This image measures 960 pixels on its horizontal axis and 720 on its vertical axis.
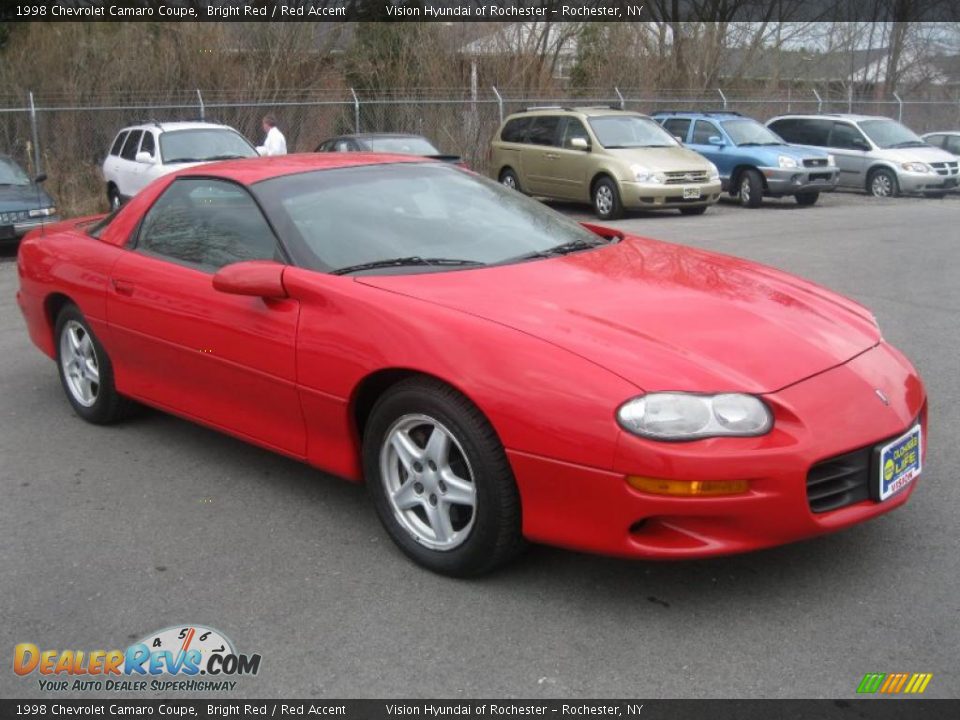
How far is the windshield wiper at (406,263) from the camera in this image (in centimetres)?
401

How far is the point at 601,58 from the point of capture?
90.3 ft

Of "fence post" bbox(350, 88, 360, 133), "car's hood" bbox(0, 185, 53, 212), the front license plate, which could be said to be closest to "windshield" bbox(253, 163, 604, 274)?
the front license plate

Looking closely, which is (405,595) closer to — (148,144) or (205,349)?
(205,349)

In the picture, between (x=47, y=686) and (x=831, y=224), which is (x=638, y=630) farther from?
(x=831, y=224)

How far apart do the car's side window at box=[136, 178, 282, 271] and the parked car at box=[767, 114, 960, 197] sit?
57.4 ft

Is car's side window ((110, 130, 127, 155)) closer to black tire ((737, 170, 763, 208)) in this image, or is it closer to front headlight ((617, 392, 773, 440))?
black tire ((737, 170, 763, 208))

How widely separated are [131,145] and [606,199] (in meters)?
7.29

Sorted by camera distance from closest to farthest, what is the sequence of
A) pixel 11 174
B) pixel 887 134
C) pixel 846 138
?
pixel 11 174 < pixel 846 138 < pixel 887 134

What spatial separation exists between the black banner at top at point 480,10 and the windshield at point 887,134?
9304 mm

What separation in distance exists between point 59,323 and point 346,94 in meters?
18.4

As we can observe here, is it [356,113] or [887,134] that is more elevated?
[356,113]

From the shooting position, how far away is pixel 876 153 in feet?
65.4

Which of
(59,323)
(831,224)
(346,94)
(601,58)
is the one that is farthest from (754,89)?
(59,323)

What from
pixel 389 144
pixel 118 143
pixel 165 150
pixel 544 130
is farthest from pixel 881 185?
pixel 118 143
